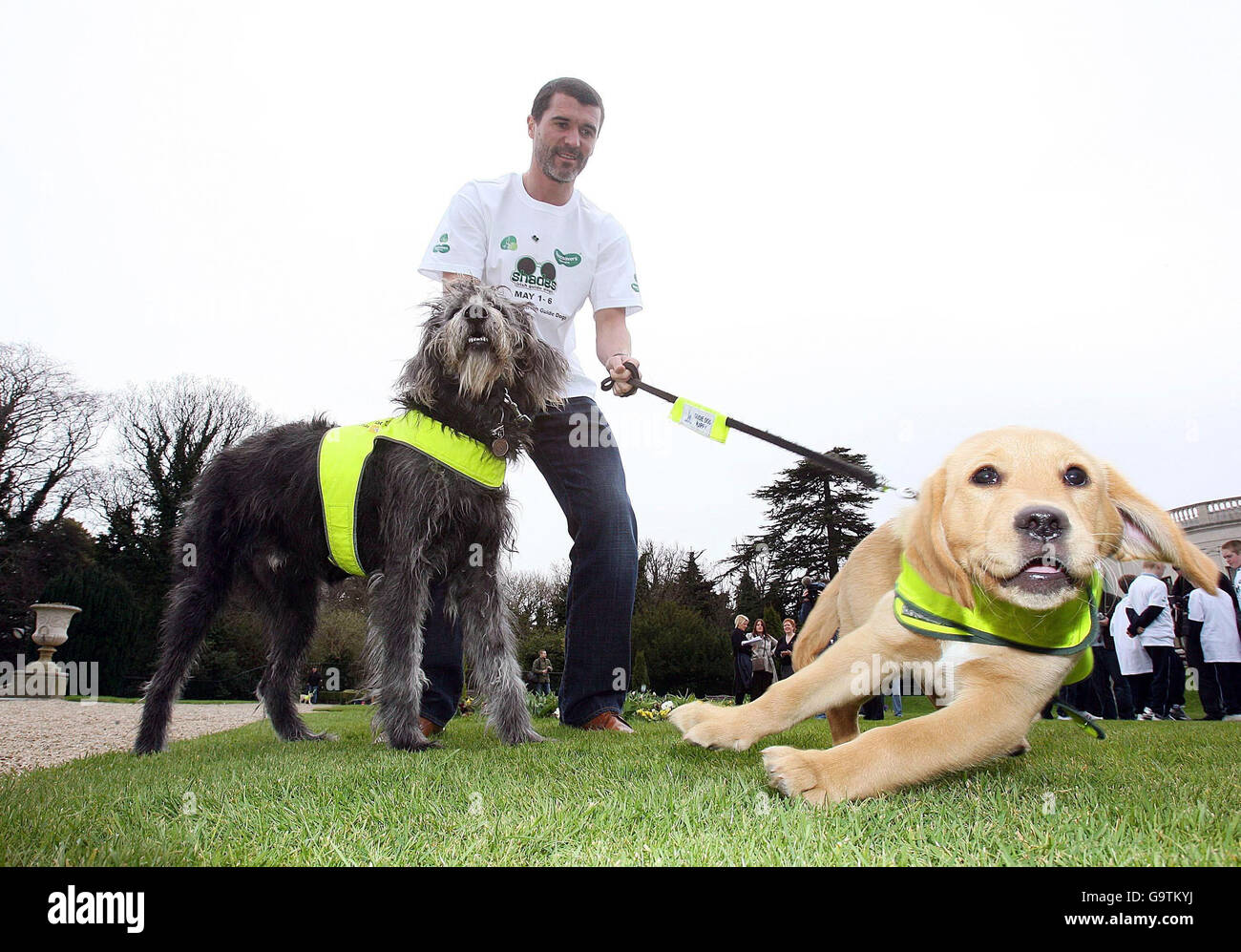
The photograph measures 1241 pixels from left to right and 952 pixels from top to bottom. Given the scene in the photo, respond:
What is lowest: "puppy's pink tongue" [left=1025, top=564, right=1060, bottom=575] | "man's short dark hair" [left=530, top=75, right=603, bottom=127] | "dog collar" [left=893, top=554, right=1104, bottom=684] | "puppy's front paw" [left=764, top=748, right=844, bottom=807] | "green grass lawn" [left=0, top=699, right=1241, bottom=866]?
"green grass lawn" [left=0, top=699, right=1241, bottom=866]

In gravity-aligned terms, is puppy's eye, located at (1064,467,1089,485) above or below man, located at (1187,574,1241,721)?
above

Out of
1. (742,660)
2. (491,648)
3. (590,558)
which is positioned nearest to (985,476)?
(590,558)

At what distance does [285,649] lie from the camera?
16.6 ft

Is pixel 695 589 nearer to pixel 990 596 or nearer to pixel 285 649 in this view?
pixel 285 649

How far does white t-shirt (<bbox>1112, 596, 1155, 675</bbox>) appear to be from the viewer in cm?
1000

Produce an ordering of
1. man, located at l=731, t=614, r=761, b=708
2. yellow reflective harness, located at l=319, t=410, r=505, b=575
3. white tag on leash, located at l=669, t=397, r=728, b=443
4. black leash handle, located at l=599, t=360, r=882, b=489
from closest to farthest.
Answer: black leash handle, located at l=599, t=360, r=882, b=489 → white tag on leash, located at l=669, t=397, r=728, b=443 → yellow reflective harness, located at l=319, t=410, r=505, b=575 → man, located at l=731, t=614, r=761, b=708

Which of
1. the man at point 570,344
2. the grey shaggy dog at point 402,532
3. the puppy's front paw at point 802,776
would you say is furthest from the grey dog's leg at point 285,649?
the puppy's front paw at point 802,776

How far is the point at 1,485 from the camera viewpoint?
9.78m

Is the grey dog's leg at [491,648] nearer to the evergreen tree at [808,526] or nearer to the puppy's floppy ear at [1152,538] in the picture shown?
the evergreen tree at [808,526]

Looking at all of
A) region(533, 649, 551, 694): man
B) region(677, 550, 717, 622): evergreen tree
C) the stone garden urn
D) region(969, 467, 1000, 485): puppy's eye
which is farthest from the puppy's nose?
region(677, 550, 717, 622): evergreen tree

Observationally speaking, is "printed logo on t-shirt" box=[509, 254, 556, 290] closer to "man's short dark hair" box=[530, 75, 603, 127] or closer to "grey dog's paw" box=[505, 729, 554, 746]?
"man's short dark hair" box=[530, 75, 603, 127]

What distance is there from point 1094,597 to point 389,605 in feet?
11.0

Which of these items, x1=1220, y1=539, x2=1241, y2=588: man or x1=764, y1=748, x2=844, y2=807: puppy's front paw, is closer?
x1=764, y1=748, x2=844, y2=807: puppy's front paw

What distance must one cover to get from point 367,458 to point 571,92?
2.57 meters
